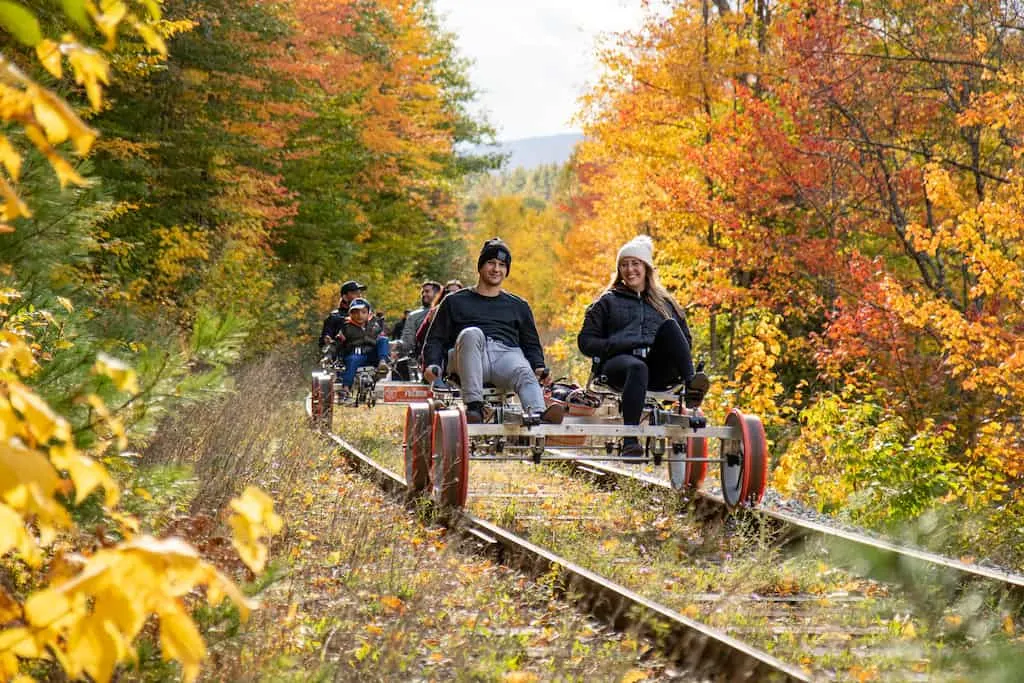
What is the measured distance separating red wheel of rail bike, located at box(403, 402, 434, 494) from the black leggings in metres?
1.46

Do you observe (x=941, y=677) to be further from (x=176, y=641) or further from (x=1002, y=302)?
(x=1002, y=302)

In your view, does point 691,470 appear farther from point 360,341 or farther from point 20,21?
point 360,341

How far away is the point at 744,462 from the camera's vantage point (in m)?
8.30

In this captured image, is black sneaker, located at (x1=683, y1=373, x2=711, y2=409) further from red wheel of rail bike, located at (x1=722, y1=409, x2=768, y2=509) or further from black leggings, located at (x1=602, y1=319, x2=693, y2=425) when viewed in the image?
red wheel of rail bike, located at (x1=722, y1=409, x2=768, y2=509)

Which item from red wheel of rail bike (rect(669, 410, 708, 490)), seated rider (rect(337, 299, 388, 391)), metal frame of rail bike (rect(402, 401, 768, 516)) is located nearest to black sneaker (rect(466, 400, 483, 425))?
metal frame of rail bike (rect(402, 401, 768, 516))

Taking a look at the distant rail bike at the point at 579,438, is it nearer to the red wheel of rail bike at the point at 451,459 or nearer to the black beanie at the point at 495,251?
the red wheel of rail bike at the point at 451,459

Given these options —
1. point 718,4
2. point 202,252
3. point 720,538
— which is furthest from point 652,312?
point 718,4

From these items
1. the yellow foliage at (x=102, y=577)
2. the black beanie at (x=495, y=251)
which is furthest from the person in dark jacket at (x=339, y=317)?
the yellow foliage at (x=102, y=577)

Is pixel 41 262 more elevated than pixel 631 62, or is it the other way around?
pixel 631 62

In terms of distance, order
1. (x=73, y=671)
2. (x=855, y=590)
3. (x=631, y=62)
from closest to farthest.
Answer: (x=73, y=671) < (x=855, y=590) < (x=631, y=62)

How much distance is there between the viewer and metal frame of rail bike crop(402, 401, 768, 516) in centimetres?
812

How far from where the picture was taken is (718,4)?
20203mm

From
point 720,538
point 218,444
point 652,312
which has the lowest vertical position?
point 720,538

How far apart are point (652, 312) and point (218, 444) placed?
3.47m
